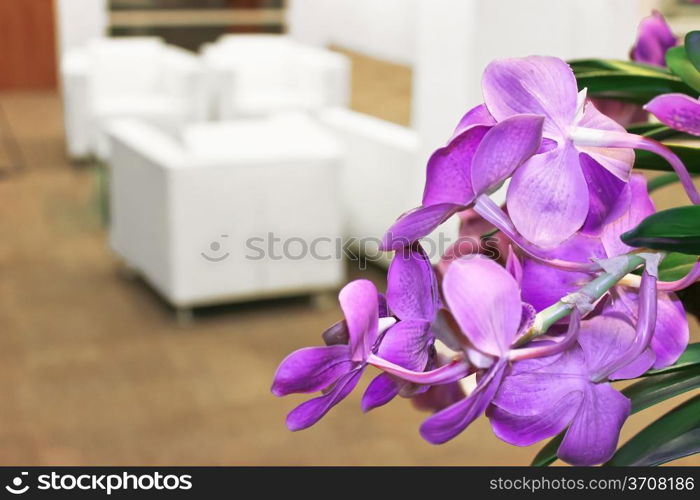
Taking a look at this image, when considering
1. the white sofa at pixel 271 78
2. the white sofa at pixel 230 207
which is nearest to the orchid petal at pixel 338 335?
the white sofa at pixel 230 207

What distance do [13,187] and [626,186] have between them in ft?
23.7

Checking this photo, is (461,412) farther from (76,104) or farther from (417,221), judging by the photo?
(76,104)

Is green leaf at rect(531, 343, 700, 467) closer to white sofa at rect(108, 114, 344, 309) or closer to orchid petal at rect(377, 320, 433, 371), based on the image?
orchid petal at rect(377, 320, 433, 371)

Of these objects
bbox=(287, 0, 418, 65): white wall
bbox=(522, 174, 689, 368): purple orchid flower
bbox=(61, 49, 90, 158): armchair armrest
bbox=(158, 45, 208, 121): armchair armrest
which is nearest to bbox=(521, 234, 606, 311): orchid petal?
bbox=(522, 174, 689, 368): purple orchid flower

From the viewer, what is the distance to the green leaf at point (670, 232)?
0.29m

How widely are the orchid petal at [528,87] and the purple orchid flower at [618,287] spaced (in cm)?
4

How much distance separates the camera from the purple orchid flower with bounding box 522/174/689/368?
324 millimetres

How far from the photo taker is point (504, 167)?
0.94ft

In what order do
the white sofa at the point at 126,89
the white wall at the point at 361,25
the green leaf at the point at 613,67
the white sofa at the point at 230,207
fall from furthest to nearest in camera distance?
the white sofa at the point at 126,89 → the white wall at the point at 361,25 → the white sofa at the point at 230,207 → the green leaf at the point at 613,67

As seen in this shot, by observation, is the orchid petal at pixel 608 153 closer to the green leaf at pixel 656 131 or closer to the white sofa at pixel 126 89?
the green leaf at pixel 656 131

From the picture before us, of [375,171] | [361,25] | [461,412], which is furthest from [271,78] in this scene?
[461,412]

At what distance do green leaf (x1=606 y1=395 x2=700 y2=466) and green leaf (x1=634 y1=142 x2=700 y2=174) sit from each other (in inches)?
3.8
